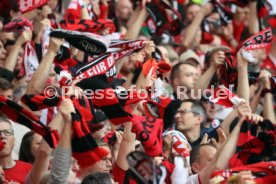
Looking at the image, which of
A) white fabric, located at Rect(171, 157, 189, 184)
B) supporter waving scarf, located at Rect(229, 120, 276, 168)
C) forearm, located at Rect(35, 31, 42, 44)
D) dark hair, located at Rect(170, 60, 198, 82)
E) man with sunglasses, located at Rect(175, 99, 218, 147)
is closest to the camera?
white fabric, located at Rect(171, 157, 189, 184)

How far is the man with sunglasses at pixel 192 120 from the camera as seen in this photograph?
32.2ft

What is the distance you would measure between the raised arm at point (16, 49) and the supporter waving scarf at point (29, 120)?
2672 mm

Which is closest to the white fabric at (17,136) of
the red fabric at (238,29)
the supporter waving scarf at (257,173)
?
the supporter waving scarf at (257,173)

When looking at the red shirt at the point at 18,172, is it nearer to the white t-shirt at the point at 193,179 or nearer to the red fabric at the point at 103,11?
the white t-shirt at the point at 193,179

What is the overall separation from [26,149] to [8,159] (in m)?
0.72

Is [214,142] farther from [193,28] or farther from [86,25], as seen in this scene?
[193,28]

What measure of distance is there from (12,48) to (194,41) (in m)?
3.38

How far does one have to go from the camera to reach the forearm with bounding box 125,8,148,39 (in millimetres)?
11523

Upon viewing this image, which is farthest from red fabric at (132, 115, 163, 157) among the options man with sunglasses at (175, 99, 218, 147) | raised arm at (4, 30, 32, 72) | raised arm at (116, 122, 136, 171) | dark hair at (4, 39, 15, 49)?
dark hair at (4, 39, 15, 49)

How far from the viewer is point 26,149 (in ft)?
30.1

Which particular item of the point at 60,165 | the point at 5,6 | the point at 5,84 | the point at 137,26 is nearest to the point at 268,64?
the point at 137,26

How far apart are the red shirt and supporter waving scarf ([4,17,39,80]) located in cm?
202

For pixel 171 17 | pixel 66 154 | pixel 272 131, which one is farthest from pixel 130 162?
pixel 171 17

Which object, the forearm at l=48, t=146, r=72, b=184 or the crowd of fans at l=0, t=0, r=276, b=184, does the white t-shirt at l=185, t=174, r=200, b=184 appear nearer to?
the crowd of fans at l=0, t=0, r=276, b=184
